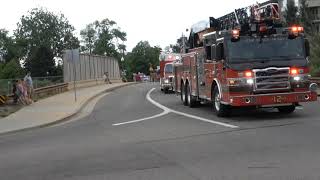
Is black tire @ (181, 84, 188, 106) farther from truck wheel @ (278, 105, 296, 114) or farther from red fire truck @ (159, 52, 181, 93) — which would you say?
red fire truck @ (159, 52, 181, 93)

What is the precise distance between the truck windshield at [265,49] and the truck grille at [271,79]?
1.40ft

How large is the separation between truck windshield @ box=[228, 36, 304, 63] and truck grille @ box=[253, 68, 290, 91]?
1.40 ft

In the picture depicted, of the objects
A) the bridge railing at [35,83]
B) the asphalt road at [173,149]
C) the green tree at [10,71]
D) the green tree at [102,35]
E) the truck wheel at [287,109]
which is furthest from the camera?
the green tree at [102,35]

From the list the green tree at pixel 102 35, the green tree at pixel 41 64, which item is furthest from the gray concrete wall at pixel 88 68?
the green tree at pixel 102 35

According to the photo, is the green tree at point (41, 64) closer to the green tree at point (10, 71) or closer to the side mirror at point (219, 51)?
the green tree at point (10, 71)

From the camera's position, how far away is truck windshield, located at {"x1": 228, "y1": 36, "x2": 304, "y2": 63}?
736 inches

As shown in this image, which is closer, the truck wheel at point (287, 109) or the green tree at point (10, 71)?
the truck wheel at point (287, 109)

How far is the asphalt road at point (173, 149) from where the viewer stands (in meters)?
10.0

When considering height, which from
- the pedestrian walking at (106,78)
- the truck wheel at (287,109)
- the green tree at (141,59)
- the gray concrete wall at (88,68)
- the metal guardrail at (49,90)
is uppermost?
the green tree at (141,59)

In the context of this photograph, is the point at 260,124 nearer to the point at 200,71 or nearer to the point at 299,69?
the point at 299,69

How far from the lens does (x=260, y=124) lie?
56.2 ft

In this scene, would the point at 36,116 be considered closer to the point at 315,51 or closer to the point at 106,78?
the point at 315,51

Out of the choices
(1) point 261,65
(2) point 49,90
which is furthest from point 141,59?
(1) point 261,65

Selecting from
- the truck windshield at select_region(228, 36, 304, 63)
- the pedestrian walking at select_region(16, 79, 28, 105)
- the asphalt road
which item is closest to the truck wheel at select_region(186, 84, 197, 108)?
the asphalt road
